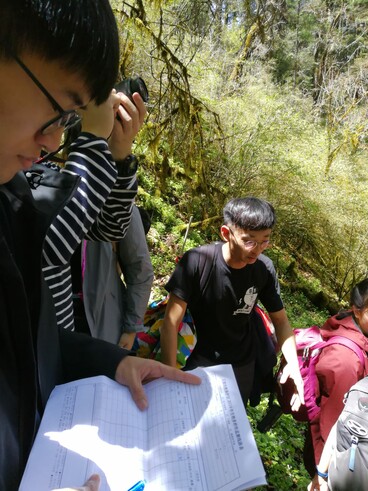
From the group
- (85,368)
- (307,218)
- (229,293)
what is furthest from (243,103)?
(85,368)

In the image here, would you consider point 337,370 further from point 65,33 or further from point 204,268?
point 65,33

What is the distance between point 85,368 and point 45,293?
0.86 feet

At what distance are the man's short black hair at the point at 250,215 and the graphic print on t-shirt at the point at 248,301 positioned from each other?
0.37 m

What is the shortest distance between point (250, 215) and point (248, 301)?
50cm

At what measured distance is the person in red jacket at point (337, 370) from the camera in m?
1.92

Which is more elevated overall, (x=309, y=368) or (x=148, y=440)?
(x=148, y=440)

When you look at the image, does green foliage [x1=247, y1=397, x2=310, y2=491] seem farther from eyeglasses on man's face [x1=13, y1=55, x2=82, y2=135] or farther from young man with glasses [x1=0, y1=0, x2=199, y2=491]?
eyeglasses on man's face [x1=13, y1=55, x2=82, y2=135]

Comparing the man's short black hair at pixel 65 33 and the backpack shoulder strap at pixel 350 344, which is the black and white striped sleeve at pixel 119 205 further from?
the backpack shoulder strap at pixel 350 344

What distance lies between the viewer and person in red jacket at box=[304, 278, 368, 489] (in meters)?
1.92

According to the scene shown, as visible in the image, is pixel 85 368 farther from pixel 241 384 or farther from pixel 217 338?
pixel 241 384

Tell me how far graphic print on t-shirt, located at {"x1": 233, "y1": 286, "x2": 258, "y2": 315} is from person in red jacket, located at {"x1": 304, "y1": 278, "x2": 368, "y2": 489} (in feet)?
1.50

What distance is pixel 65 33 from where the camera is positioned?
644mm

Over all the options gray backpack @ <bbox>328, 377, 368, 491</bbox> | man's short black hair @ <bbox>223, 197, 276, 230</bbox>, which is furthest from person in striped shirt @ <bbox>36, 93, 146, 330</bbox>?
gray backpack @ <bbox>328, 377, 368, 491</bbox>

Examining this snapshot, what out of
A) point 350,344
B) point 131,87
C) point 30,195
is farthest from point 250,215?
point 30,195
